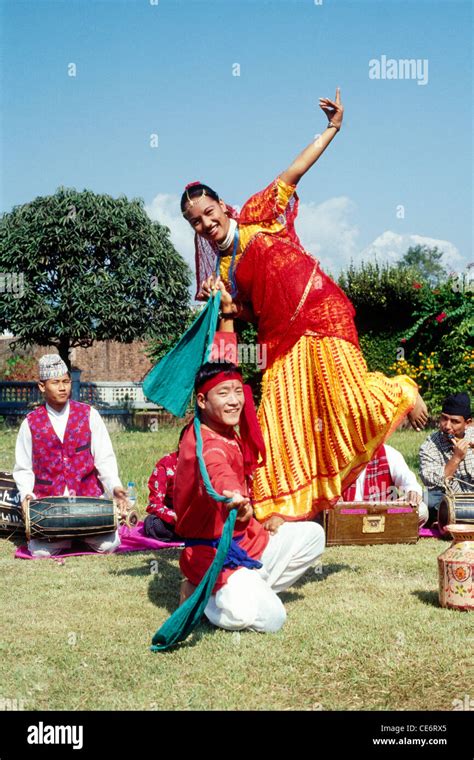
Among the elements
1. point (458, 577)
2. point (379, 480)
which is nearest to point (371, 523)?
point (379, 480)

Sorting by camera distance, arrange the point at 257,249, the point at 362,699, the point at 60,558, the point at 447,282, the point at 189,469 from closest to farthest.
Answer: the point at 362,699, the point at 189,469, the point at 257,249, the point at 60,558, the point at 447,282

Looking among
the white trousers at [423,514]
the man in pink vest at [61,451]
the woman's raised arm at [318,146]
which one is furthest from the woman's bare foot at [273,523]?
the white trousers at [423,514]

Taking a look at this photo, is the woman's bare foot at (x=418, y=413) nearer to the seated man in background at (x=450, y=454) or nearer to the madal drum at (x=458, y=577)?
the madal drum at (x=458, y=577)

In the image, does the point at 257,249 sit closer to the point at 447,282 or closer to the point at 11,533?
the point at 11,533

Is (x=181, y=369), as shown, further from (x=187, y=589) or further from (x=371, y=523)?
(x=371, y=523)

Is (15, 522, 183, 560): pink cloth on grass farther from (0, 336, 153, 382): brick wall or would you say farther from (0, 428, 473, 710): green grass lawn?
(0, 336, 153, 382): brick wall

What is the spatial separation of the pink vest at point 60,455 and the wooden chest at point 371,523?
1842 mm

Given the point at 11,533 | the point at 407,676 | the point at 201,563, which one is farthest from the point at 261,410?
the point at 11,533

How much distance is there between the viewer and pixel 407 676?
11.7 feet

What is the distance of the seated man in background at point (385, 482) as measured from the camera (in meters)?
6.81

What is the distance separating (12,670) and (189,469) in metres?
1.22

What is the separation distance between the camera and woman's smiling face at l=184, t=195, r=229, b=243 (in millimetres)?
4805

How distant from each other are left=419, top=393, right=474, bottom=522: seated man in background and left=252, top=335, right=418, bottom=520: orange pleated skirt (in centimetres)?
196

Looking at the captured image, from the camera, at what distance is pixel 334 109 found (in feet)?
16.5
